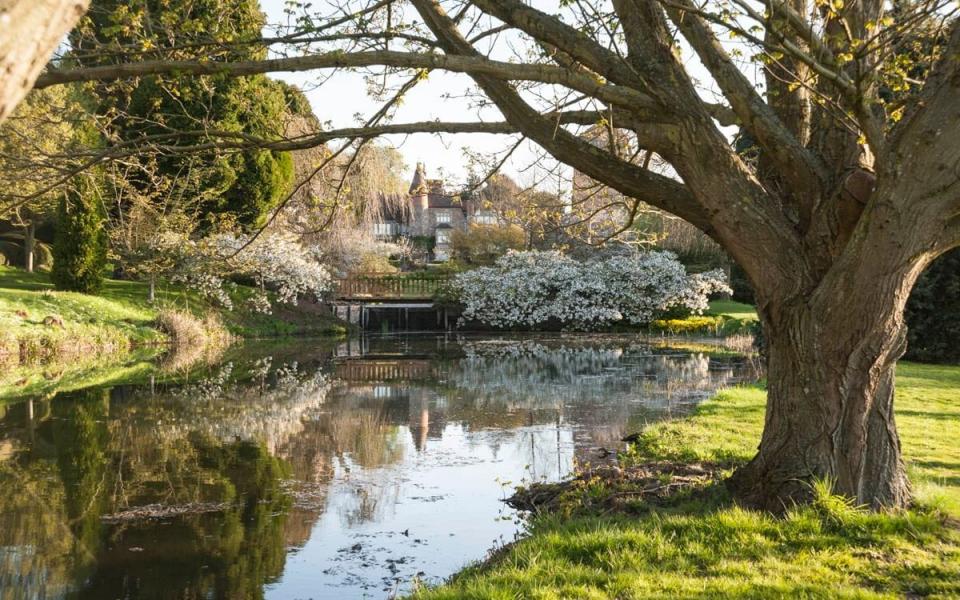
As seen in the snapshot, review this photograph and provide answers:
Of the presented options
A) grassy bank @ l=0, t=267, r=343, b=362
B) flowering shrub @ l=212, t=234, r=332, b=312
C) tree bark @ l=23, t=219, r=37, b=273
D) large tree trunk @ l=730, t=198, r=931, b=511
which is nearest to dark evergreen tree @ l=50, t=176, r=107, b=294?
grassy bank @ l=0, t=267, r=343, b=362

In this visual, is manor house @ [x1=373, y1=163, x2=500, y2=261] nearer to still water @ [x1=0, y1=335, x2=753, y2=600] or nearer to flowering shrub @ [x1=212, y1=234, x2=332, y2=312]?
flowering shrub @ [x1=212, y1=234, x2=332, y2=312]

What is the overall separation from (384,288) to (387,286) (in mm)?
148

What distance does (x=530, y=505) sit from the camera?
24.0 ft

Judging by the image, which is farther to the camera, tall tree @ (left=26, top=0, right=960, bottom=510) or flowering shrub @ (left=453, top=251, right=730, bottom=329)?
flowering shrub @ (left=453, top=251, right=730, bottom=329)

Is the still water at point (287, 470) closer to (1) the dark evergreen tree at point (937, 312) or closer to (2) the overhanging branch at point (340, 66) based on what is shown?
(2) the overhanging branch at point (340, 66)

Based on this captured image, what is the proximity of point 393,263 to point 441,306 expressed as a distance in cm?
1091

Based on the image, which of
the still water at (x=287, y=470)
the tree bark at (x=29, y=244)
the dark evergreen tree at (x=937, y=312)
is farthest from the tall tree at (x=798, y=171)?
the tree bark at (x=29, y=244)

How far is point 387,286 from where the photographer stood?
109 ft

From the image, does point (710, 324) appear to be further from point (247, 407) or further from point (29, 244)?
point (29, 244)

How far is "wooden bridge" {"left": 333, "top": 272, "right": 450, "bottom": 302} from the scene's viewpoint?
32906 millimetres

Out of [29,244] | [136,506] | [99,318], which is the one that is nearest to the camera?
[136,506]

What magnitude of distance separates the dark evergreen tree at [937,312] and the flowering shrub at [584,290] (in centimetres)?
1273

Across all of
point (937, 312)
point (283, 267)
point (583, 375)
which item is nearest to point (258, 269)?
point (283, 267)

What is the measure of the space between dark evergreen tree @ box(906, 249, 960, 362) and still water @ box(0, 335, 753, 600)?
14.7ft
